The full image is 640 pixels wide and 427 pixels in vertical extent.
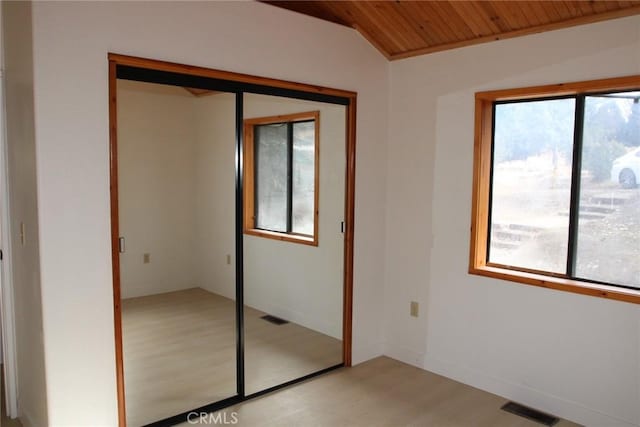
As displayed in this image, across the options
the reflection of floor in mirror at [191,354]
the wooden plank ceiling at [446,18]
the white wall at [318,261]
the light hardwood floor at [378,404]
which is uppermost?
the wooden plank ceiling at [446,18]

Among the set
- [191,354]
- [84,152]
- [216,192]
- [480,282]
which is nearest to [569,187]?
[480,282]

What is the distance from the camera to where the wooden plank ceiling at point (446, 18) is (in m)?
2.71

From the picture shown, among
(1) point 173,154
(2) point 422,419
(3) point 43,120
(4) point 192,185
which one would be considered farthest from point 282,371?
(3) point 43,120

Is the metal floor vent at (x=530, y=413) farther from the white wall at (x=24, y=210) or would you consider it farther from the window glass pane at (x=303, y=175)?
the white wall at (x=24, y=210)

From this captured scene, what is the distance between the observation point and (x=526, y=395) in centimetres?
309

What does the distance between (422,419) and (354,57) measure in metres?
2.53

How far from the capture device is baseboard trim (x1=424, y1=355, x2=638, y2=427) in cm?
280

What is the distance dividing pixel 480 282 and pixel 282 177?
1.56 m

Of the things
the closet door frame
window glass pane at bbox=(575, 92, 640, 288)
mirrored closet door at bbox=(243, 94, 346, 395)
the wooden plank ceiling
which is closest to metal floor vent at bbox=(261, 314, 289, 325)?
mirrored closet door at bbox=(243, 94, 346, 395)

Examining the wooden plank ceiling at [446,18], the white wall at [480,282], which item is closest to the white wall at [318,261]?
the white wall at [480,282]

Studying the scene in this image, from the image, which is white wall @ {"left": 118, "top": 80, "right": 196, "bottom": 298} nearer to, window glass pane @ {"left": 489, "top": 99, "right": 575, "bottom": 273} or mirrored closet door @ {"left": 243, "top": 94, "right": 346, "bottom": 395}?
mirrored closet door @ {"left": 243, "top": 94, "right": 346, "bottom": 395}

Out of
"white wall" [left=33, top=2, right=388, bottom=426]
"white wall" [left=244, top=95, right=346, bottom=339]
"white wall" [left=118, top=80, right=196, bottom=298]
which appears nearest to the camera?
"white wall" [left=33, top=2, right=388, bottom=426]

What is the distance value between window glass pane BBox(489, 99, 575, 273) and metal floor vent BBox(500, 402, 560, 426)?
0.90 metres

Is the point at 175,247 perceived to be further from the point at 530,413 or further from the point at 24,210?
the point at 530,413
